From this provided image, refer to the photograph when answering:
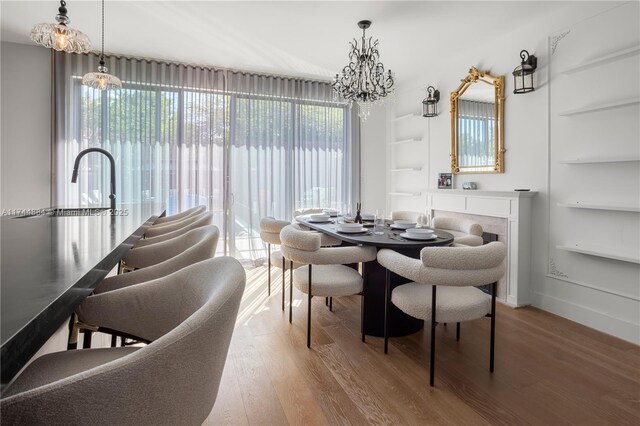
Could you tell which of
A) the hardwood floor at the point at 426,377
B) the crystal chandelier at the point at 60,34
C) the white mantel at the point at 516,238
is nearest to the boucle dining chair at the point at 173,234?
the hardwood floor at the point at 426,377

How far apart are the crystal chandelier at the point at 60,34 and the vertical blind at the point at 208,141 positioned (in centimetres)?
213

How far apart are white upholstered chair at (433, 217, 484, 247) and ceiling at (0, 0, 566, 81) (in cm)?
188

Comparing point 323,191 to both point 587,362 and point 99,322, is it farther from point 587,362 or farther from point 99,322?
point 99,322

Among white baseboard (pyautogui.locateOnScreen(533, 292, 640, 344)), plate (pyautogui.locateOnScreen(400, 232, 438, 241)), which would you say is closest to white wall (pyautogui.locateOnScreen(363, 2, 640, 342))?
white baseboard (pyautogui.locateOnScreen(533, 292, 640, 344))

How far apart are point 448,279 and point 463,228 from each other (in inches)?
56.4

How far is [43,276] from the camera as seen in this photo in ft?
2.39

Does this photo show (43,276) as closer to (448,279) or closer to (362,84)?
(448,279)

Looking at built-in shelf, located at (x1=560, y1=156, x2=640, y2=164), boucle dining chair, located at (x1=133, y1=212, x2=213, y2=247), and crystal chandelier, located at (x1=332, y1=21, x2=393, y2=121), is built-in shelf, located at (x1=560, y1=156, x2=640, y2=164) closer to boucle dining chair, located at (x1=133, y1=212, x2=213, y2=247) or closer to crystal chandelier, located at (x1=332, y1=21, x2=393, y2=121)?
crystal chandelier, located at (x1=332, y1=21, x2=393, y2=121)

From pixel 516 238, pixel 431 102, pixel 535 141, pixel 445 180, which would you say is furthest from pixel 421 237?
pixel 431 102

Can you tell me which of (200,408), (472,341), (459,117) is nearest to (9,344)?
(200,408)

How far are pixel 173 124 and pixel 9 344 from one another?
14.8ft

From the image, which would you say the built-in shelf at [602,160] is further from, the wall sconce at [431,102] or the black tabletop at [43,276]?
the black tabletop at [43,276]

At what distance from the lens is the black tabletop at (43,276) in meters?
0.48

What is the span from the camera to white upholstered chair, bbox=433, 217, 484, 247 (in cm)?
Result: 254
